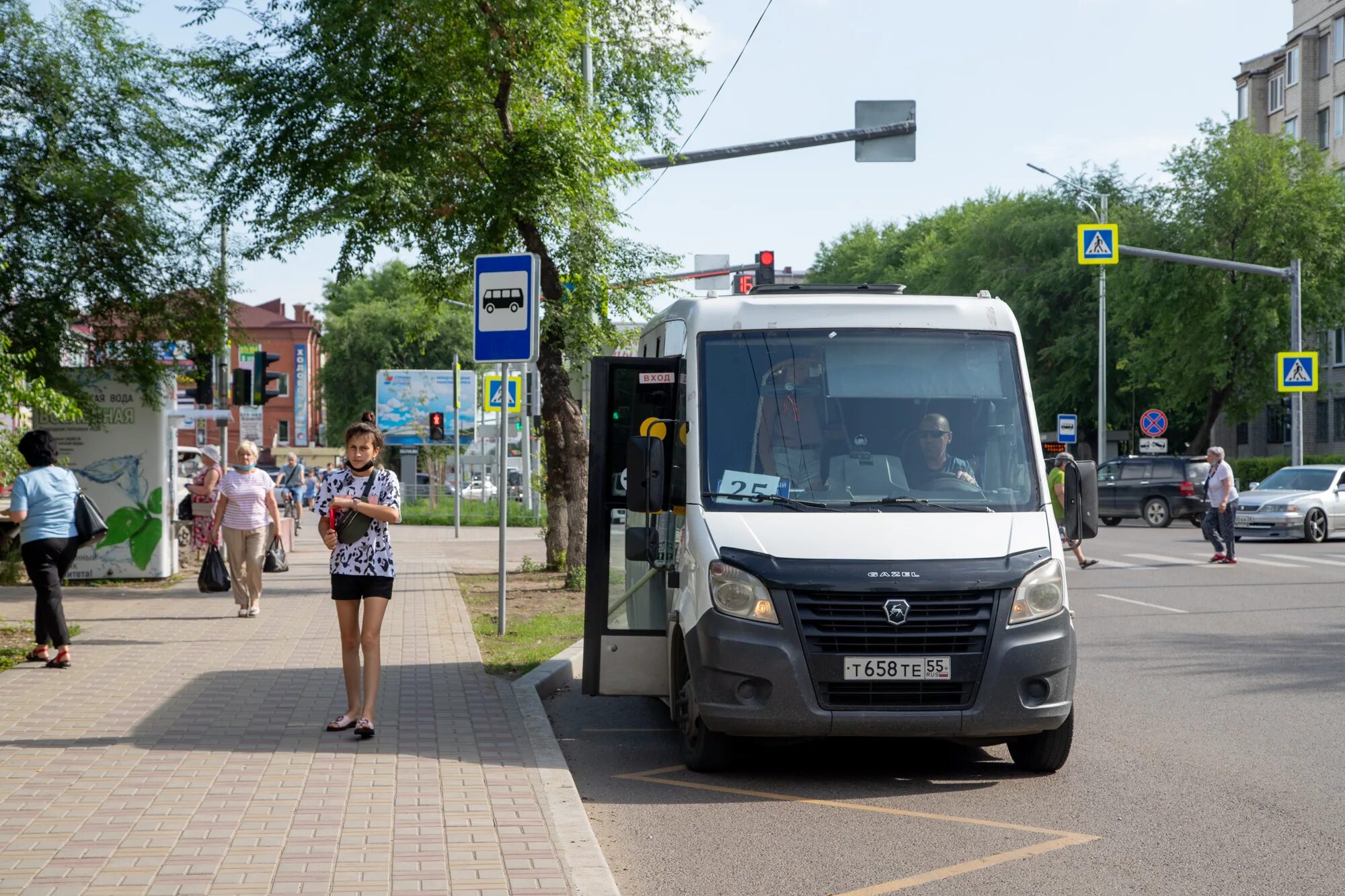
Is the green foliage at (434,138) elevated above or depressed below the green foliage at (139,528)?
above

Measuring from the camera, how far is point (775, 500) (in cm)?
786

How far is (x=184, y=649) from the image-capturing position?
12.1 m

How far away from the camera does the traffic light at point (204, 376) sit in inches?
722

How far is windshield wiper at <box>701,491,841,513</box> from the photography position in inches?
307

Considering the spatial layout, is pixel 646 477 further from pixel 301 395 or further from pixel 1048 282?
pixel 301 395

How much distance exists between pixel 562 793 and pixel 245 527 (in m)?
8.93

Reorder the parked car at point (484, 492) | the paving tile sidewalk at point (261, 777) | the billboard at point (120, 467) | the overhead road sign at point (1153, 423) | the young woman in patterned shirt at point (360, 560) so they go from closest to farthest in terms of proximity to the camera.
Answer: the paving tile sidewalk at point (261, 777), the young woman in patterned shirt at point (360, 560), the billboard at point (120, 467), the overhead road sign at point (1153, 423), the parked car at point (484, 492)

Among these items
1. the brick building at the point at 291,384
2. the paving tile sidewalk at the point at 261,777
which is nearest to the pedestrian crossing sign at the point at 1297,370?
the paving tile sidewalk at the point at 261,777

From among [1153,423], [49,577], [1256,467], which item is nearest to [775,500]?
[49,577]

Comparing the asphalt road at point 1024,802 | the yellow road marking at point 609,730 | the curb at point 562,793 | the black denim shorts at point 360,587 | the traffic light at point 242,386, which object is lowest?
the yellow road marking at point 609,730

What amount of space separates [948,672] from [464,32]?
11837 mm

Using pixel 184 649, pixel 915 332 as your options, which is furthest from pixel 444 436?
pixel 915 332

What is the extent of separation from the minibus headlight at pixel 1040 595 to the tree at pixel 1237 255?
44.2m

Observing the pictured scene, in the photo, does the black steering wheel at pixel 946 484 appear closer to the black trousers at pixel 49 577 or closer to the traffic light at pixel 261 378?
the black trousers at pixel 49 577
